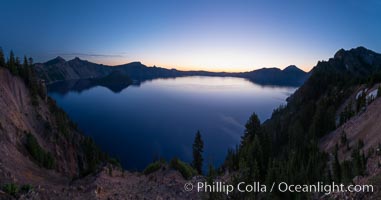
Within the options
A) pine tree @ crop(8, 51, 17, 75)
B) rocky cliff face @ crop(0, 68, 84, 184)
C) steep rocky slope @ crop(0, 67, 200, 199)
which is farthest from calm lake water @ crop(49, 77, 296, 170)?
pine tree @ crop(8, 51, 17, 75)

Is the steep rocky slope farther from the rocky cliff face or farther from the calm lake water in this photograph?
the calm lake water

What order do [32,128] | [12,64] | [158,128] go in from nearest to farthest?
[32,128] < [12,64] < [158,128]

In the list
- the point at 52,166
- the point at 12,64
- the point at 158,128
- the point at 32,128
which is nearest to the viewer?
the point at 52,166

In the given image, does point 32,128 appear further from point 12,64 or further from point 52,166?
point 12,64

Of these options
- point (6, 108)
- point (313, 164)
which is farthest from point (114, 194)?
point (6, 108)

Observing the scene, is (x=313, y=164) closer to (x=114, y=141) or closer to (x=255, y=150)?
(x=255, y=150)

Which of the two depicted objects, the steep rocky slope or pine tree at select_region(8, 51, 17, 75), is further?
pine tree at select_region(8, 51, 17, 75)

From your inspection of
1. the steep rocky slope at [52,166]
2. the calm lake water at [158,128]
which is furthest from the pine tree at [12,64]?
the calm lake water at [158,128]

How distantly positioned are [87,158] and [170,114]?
90228 mm

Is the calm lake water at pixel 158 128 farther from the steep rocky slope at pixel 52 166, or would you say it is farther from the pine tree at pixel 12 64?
the pine tree at pixel 12 64

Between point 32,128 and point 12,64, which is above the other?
point 12,64

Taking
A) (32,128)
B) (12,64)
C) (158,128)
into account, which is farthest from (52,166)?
(158,128)

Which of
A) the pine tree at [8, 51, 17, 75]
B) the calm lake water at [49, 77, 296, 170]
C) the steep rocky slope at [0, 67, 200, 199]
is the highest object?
the pine tree at [8, 51, 17, 75]

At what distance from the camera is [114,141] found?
111812mm
